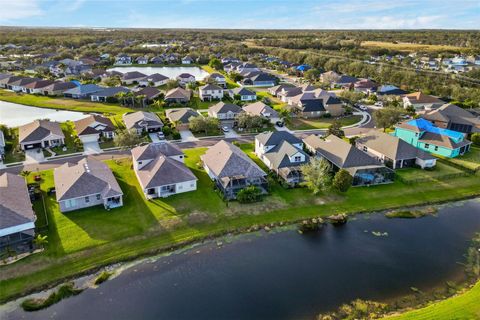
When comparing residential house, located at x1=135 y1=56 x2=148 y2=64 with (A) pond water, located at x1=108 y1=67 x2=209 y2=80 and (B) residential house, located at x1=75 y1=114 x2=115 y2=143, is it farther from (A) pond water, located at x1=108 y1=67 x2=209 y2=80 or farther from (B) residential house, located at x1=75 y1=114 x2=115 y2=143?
(B) residential house, located at x1=75 y1=114 x2=115 y2=143

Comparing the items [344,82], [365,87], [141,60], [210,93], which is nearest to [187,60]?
[141,60]

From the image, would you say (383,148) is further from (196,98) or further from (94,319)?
(196,98)

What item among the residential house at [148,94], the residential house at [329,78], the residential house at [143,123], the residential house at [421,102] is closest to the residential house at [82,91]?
the residential house at [148,94]

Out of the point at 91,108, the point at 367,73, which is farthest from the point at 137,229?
the point at 367,73

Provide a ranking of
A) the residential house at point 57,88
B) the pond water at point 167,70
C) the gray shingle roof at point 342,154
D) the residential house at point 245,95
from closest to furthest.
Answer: the gray shingle roof at point 342,154
the residential house at point 245,95
the residential house at point 57,88
the pond water at point 167,70

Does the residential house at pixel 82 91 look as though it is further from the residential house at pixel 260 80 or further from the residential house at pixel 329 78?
the residential house at pixel 329 78

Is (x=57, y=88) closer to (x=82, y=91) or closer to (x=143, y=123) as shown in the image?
(x=82, y=91)
